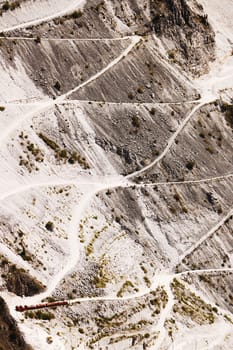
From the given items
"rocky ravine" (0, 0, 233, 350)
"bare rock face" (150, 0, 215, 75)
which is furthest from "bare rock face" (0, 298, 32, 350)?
"bare rock face" (150, 0, 215, 75)

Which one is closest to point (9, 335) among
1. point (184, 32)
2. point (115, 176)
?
point (115, 176)

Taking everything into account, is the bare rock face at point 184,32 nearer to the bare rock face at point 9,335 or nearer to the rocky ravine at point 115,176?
the rocky ravine at point 115,176

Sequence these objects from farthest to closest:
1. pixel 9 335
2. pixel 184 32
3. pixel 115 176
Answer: pixel 184 32, pixel 115 176, pixel 9 335

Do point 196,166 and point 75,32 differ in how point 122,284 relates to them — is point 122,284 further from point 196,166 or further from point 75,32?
point 75,32

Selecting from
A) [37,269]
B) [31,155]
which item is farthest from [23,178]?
[37,269]

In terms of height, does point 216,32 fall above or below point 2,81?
below

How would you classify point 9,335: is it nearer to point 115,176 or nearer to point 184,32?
point 115,176
